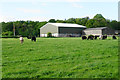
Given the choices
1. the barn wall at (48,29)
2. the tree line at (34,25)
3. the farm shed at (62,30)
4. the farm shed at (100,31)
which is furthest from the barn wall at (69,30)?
the tree line at (34,25)

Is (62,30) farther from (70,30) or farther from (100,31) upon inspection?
(100,31)

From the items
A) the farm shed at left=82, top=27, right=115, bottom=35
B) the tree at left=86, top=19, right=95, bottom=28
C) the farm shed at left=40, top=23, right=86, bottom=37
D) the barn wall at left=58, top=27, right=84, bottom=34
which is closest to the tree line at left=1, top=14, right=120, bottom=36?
the tree at left=86, top=19, right=95, bottom=28

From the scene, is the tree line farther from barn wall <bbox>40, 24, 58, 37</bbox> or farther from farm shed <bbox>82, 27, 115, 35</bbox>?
farm shed <bbox>82, 27, 115, 35</bbox>

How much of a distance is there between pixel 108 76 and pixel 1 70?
3478 mm

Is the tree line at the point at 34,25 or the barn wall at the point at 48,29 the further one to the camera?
the tree line at the point at 34,25

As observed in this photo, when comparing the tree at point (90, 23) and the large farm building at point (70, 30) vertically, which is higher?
the tree at point (90, 23)

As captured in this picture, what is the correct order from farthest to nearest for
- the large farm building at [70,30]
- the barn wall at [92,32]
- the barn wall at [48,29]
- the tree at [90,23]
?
the tree at [90,23] < the barn wall at [48,29] < the barn wall at [92,32] < the large farm building at [70,30]

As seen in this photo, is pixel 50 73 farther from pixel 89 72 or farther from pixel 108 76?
pixel 108 76

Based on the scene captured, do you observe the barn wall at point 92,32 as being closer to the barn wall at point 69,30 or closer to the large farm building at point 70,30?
the large farm building at point 70,30

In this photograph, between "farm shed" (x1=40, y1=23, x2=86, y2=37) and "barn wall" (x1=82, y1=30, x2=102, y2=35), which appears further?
"barn wall" (x1=82, y1=30, x2=102, y2=35)

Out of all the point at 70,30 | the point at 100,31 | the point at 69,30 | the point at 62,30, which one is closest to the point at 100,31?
the point at 100,31

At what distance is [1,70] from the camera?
5578 millimetres

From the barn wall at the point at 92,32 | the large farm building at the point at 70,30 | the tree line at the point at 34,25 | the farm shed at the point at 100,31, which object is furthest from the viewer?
the tree line at the point at 34,25

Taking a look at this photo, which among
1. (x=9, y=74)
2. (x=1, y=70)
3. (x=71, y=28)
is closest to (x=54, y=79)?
(x=9, y=74)
